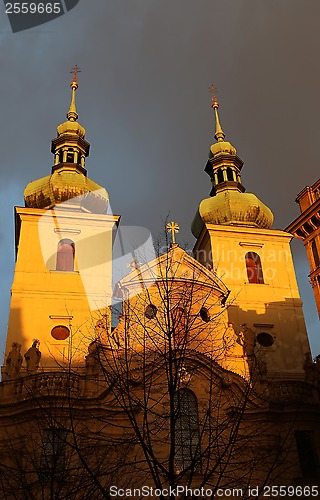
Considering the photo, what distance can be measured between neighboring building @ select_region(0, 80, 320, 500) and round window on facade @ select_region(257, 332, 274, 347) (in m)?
0.06

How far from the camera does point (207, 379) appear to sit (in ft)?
65.1

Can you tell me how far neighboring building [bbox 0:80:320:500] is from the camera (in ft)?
58.5

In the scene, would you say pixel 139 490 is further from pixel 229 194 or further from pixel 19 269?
pixel 229 194

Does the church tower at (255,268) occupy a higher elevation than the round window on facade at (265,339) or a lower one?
higher

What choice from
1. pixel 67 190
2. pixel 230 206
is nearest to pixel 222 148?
pixel 230 206

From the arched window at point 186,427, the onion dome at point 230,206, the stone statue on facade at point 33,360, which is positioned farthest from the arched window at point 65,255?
the arched window at point 186,427

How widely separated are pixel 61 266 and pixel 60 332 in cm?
378

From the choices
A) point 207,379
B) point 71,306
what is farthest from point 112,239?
point 207,379

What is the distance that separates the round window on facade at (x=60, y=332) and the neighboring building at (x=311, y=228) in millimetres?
15071

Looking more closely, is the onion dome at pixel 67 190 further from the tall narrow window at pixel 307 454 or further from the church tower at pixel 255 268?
the tall narrow window at pixel 307 454

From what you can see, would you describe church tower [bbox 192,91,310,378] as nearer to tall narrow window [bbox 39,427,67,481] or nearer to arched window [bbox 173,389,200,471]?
arched window [bbox 173,389,200,471]

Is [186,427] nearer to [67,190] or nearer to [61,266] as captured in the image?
[61,266]

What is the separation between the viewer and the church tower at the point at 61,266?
25.4 meters

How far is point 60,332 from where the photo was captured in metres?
25.8
